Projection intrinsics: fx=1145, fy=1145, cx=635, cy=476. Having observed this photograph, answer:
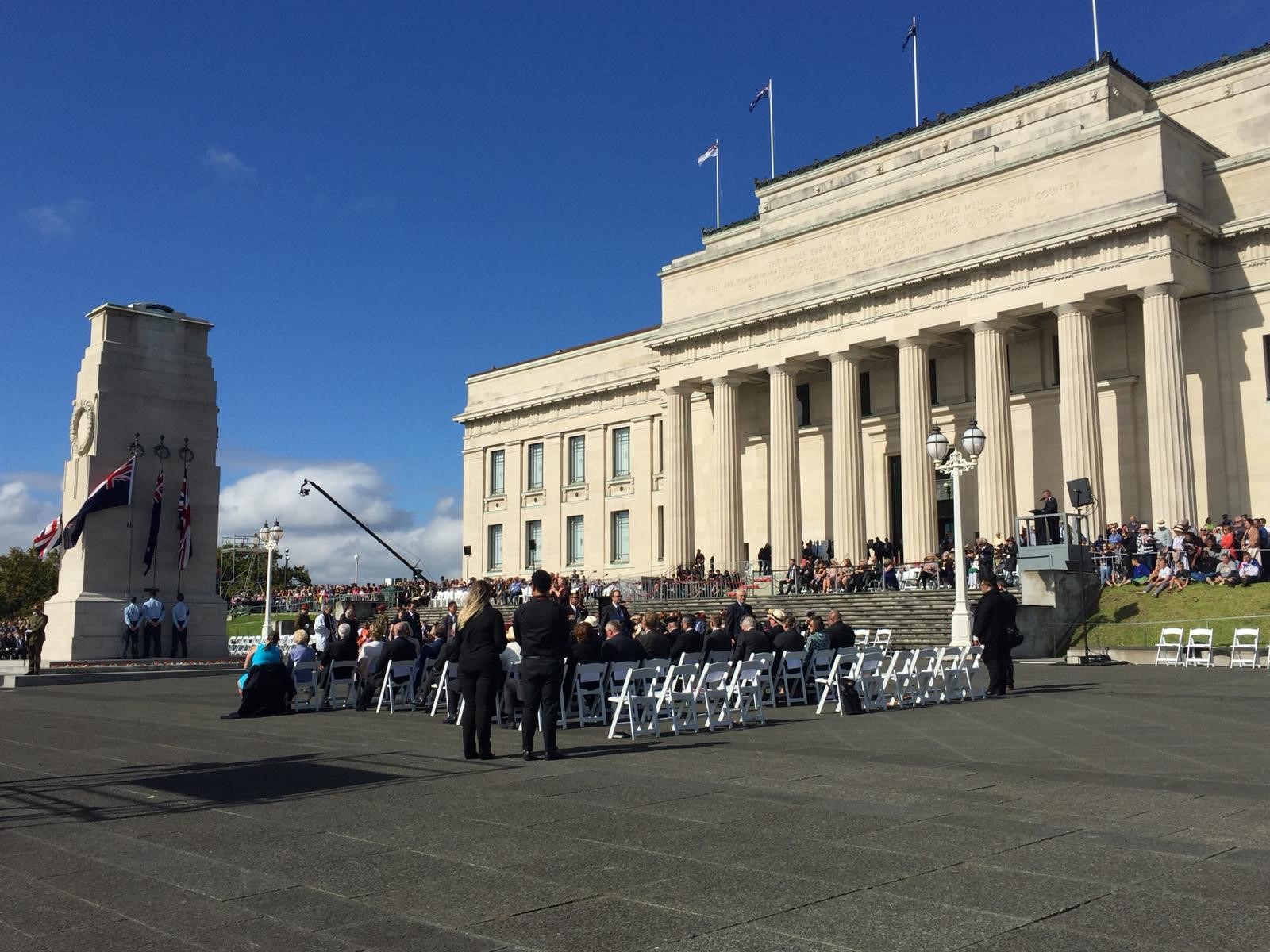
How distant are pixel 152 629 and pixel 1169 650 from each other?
2474cm

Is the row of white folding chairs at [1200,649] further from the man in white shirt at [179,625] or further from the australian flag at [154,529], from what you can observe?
the australian flag at [154,529]

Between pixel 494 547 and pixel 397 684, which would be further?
pixel 494 547


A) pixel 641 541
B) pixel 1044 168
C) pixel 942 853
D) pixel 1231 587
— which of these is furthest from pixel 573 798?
pixel 641 541

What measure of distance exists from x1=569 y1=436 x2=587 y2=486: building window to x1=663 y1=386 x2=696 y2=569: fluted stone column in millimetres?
10187

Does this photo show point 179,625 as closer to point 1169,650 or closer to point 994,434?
point 1169,650

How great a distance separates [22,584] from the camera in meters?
83.0

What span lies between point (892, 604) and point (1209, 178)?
1760 centimetres

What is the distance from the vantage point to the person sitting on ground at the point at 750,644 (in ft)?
53.5

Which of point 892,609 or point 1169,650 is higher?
point 892,609

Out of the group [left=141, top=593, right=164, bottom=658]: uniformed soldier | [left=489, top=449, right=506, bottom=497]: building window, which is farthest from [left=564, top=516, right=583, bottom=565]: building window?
[left=141, top=593, right=164, bottom=658]: uniformed soldier

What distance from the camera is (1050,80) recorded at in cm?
3978

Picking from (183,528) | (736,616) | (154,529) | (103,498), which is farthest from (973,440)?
(103,498)

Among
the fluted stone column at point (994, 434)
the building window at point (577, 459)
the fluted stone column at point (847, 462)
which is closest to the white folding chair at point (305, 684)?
the fluted stone column at point (994, 434)

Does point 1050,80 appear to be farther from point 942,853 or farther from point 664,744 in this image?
point 942,853
